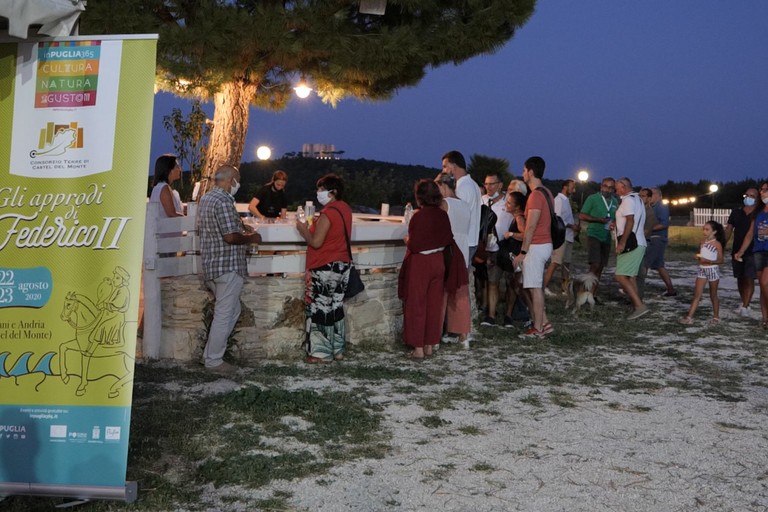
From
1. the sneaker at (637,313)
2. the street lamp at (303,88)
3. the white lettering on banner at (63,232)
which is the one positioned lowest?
the sneaker at (637,313)

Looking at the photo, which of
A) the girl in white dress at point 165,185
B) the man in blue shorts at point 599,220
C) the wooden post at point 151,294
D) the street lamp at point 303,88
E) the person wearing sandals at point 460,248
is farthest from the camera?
the street lamp at point 303,88

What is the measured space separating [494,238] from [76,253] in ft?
21.9

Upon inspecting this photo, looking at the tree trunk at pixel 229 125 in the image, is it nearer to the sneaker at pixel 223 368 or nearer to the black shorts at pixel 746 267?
the sneaker at pixel 223 368

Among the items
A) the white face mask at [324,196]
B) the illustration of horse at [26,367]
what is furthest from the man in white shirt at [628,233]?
the illustration of horse at [26,367]

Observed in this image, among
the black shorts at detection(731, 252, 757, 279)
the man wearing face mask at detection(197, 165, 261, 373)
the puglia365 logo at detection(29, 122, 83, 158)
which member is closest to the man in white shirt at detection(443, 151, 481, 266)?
the man wearing face mask at detection(197, 165, 261, 373)

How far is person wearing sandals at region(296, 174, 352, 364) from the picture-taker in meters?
7.31

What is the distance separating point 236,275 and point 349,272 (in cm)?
117

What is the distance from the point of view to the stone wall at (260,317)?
732 centimetres

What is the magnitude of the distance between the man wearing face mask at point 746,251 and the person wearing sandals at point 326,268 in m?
5.94

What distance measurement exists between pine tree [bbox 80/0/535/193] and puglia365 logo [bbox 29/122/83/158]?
718cm

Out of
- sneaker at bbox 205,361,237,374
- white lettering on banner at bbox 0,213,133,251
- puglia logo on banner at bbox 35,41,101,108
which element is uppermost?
puglia logo on banner at bbox 35,41,101,108

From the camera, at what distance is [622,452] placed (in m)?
5.00

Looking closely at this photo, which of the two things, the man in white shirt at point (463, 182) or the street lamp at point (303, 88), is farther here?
the street lamp at point (303, 88)

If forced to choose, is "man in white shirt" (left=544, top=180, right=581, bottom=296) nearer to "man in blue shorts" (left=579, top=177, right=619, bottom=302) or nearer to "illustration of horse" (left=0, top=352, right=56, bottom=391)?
"man in blue shorts" (left=579, top=177, right=619, bottom=302)
